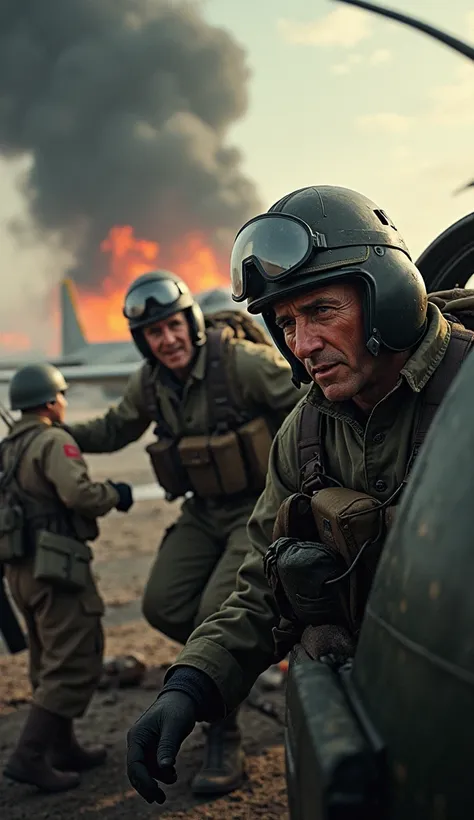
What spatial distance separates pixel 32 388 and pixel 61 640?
1232mm

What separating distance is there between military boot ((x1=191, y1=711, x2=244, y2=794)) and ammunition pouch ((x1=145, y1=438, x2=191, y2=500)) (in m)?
1.11

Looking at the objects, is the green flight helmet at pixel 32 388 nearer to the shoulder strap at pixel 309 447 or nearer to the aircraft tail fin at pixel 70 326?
the shoulder strap at pixel 309 447

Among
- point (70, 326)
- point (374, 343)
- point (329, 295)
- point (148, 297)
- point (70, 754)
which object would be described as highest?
point (70, 326)

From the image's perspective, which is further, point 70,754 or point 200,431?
point 200,431

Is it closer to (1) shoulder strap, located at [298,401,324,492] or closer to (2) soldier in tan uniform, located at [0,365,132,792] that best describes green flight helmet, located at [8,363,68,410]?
(2) soldier in tan uniform, located at [0,365,132,792]

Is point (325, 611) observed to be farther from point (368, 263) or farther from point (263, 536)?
point (368, 263)

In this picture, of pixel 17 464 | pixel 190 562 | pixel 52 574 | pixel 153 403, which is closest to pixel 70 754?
pixel 52 574

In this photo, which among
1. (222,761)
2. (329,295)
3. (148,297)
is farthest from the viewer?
(148,297)

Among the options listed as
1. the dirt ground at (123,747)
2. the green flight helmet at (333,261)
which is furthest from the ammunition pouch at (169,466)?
the green flight helmet at (333,261)

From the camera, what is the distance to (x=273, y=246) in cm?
228

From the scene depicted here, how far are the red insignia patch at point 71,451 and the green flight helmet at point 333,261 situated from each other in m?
2.33

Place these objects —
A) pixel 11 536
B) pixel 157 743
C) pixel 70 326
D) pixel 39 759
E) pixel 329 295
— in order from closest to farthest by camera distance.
A: pixel 157 743, pixel 329 295, pixel 39 759, pixel 11 536, pixel 70 326

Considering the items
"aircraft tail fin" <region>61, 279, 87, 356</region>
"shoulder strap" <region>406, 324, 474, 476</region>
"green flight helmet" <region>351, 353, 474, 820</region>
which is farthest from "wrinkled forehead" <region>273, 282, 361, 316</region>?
"aircraft tail fin" <region>61, 279, 87, 356</region>

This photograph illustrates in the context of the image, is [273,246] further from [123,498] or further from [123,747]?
[123,747]
